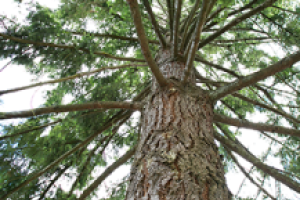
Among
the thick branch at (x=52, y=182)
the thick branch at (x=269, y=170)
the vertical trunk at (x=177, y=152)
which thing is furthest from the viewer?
the thick branch at (x=52, y=182)

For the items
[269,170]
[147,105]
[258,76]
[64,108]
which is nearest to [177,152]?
[147,105]

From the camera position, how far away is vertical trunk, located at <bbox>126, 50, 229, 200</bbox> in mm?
1284

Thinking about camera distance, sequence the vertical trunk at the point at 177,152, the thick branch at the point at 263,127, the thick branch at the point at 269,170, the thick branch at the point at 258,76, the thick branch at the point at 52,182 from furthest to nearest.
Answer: the thick branch at the point at 52,182
the thick branch at the point at 263,127
the thick branch at the point at 269,170
the thick branch at the point at 258,76
the vertical trunk at the point at 177,152

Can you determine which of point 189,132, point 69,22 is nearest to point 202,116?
point 189,132

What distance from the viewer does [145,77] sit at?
4301 millimetres

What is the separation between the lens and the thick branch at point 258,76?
1.61 meters

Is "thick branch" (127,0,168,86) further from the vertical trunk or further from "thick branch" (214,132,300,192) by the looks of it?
"thick branch" (214,132,300,192)

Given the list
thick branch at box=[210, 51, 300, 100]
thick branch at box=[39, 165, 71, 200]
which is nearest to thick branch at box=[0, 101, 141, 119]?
thick branch at box=[210, 51, 300, 100]

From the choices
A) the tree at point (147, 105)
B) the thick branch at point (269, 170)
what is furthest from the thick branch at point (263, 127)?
the thick branch at point (269, 170)

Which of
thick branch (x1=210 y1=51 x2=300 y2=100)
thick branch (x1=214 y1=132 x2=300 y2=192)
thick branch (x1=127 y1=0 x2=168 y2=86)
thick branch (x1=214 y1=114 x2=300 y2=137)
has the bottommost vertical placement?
thick branch (x1=214 y1=132 x2=300 y2=192)

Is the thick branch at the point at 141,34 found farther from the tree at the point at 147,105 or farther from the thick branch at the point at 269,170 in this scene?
the thick branch at the point at 269,170

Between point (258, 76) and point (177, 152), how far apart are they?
1.06 m

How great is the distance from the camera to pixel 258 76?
1800mm

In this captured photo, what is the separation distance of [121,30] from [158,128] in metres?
2.30
